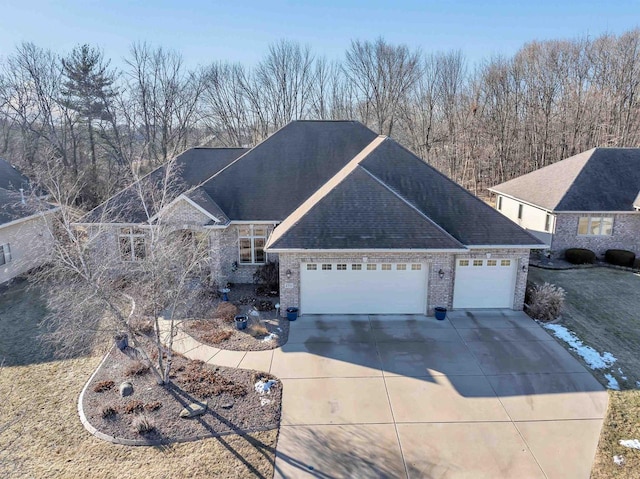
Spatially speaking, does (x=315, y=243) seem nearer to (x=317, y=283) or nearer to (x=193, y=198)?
(x=317, y=283)

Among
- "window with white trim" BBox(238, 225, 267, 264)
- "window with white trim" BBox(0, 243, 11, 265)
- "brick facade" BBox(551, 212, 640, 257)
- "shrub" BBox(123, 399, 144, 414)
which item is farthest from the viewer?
"brick facade" BBox(551, 212, 640, 257)

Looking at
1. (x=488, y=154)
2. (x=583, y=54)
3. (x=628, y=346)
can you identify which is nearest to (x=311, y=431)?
(x=628, y=346)

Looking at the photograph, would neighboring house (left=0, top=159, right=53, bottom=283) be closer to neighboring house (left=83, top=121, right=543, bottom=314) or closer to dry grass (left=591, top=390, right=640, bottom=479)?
neighboring house (left=83, top=121, right=543, bottom=314)

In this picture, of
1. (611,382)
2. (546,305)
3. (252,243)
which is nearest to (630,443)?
(611,382)

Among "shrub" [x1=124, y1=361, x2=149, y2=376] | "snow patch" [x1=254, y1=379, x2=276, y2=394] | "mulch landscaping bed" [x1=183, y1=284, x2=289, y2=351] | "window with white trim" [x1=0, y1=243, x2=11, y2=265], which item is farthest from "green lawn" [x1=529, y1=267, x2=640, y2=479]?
"window with white trim" [x1=0, y1=243, x2=11, y2=265]

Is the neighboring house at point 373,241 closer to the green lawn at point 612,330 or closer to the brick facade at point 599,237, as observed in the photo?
the green lawn at point 612,330

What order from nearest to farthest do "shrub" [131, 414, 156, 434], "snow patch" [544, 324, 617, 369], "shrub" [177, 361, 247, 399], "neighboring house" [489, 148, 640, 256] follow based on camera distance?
"shrub" [131, 414, 156, 434] → "shrub" [177, 361, 247, 399] → "snow patch" [544, 324, 617, 369] → "neighboring house" [489, 148, 640, 256]

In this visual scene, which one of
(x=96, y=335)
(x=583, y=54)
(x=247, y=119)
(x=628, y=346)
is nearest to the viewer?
(x=628, y=346)
